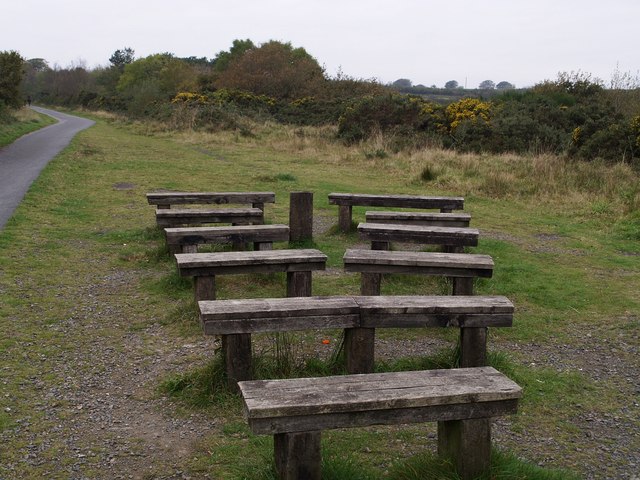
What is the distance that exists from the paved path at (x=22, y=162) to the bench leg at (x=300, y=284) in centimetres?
558

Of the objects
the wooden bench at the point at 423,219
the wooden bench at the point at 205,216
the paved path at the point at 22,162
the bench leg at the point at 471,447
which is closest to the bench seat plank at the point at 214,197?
the wooden bench at the point at 205,216

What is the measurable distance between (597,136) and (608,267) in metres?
10.4

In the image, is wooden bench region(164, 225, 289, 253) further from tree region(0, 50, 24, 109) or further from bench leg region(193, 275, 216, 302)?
tree region(0, 50, 24, 109)

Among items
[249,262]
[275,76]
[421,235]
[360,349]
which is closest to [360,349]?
[360,349]

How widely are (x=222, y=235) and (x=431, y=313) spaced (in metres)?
3.18

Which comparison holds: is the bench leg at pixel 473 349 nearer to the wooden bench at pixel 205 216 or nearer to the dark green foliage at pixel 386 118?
the wooden bench at pixel 205 216

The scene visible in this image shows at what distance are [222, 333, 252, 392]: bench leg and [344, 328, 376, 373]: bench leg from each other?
65 centimetres

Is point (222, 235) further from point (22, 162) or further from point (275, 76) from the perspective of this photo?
point (275, 76)

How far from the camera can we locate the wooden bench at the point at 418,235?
22.6 feet

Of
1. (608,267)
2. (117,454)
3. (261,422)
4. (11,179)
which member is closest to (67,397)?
(117,454)

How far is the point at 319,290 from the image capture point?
6684mm

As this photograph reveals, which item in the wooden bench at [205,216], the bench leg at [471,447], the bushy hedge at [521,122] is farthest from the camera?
the bushy hedge at [521,122]

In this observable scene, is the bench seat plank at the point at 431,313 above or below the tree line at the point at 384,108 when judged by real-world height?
below

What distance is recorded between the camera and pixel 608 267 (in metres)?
8.23
